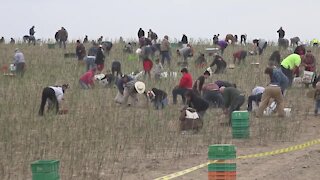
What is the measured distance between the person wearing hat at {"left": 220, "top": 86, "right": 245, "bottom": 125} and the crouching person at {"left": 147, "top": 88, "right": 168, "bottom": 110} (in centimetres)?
237

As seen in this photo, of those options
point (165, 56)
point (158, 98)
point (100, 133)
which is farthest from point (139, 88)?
point (165, 56)

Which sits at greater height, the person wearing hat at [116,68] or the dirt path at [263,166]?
the person wearing hat at [116,68]

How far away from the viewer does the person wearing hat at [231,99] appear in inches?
665

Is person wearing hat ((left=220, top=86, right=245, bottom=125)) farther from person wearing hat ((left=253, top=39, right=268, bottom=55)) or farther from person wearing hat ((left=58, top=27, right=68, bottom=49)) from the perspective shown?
person wearing hat ((left=58, top=27, right=68, bottom=49))

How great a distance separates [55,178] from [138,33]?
28.1 metres

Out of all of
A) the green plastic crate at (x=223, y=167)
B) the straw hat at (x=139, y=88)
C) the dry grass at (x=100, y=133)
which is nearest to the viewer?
the green plastic crate at (x=223, y=167)

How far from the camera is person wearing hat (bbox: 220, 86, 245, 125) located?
1689cm

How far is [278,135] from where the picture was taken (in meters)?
15.4

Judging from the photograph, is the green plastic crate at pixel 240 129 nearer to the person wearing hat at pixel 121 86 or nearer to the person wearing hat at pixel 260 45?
the person wearing hat at pixel 121 86

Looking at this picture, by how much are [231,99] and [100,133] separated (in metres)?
3.92

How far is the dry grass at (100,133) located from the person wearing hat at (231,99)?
47cm

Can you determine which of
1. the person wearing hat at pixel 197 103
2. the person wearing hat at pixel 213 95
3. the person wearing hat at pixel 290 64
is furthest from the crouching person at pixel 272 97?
the person wearing hat at pixel 290 64

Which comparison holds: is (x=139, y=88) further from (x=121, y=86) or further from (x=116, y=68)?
(x=116, y=68)

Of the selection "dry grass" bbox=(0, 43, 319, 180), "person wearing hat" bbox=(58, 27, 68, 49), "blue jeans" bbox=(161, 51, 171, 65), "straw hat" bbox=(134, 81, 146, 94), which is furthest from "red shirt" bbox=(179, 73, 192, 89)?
"person wearing hat" bbox=(58, 27, 68, 49)
